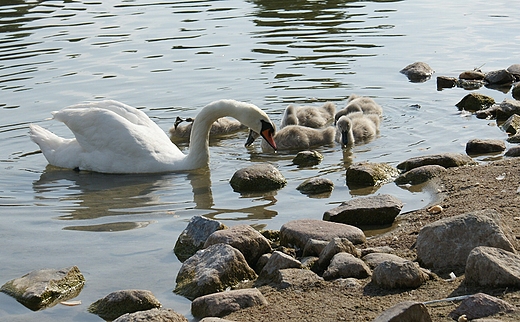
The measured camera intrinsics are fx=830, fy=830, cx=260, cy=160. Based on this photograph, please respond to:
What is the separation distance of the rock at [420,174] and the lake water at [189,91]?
21cm

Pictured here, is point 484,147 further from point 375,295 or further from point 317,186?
point 375,295

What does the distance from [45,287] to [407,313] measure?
2712 millimetres

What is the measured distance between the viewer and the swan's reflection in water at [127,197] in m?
7.78

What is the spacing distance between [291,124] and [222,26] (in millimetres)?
8111

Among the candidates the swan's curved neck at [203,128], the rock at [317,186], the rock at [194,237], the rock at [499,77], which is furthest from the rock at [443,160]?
the rock at [499,77]

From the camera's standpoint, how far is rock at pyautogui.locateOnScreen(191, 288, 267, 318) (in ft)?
17.8

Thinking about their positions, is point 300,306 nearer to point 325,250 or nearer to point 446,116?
point 325,250

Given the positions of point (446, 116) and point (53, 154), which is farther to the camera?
point (446, 116)

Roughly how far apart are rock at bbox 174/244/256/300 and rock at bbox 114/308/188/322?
0.61m

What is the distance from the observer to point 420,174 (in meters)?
8.34

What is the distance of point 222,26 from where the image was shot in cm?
1861

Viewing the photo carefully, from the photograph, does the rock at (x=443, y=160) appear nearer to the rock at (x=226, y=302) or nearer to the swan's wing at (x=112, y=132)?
the swan's wing at (x=112, y=132)

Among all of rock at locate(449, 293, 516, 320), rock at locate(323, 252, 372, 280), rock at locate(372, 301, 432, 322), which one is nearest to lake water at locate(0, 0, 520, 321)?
rock at locate(323, 252, 372, 280)

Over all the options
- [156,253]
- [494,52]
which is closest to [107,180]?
[156,253]
